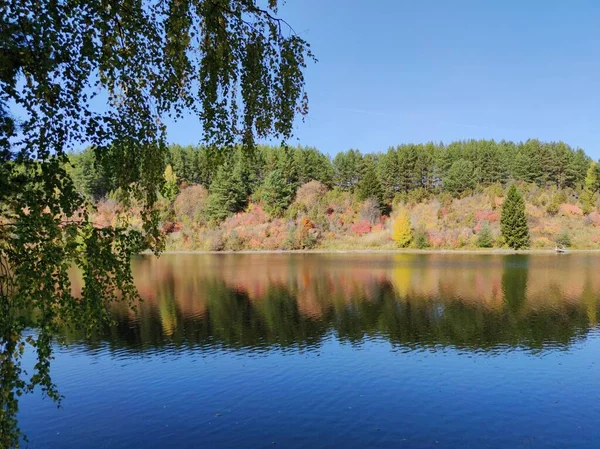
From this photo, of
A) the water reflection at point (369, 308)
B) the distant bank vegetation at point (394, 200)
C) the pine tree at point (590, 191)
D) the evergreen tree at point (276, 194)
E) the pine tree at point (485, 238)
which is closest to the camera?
the water reflection at point (369, 308)

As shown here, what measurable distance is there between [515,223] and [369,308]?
51.3m

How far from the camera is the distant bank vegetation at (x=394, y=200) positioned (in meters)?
78.9

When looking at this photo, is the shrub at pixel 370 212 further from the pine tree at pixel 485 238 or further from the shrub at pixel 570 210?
the shrub at pixel 570 210

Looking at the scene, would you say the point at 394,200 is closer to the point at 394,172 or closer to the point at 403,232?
the point at 394,172

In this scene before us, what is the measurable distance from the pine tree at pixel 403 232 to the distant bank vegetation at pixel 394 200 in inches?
7.0

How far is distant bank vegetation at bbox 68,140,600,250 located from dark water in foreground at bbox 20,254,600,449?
43664mm

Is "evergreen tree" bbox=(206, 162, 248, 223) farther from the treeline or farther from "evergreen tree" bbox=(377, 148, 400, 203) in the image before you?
"evergreen tree" bbox=(377, 148, 400, 203)

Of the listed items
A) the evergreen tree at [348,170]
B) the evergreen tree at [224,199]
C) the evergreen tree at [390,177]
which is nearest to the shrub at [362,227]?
the evergreen tree at [390,177]

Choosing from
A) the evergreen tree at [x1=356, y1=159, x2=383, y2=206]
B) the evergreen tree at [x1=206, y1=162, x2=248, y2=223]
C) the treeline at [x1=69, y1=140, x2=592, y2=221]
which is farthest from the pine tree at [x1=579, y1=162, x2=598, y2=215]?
the evergreen tree at [x1=206, y1=162, x2=248, y2=223]

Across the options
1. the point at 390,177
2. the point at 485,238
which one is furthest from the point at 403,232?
the point at 390,177

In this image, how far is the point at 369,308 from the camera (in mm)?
31469

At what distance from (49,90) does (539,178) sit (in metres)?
110

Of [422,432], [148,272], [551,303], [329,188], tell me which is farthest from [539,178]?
[422,432]

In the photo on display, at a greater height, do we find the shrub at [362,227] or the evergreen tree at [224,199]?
the evergreen tree at [224,199]
